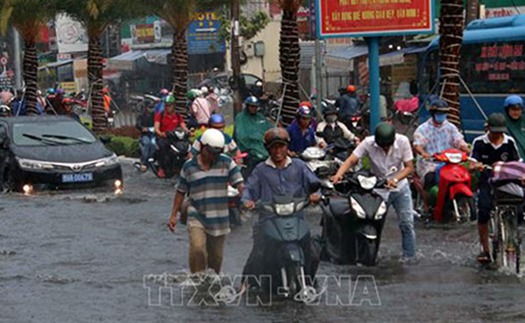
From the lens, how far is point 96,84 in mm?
38500

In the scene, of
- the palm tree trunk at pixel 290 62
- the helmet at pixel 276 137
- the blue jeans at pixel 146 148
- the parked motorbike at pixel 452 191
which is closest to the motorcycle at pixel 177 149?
the blue jeans at pixel 146 148

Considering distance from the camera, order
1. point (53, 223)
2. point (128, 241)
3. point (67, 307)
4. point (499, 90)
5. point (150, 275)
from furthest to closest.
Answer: point (499, 90) < point (53, 223) < point (128, 241) < point (150, 275) < point (67, 307)

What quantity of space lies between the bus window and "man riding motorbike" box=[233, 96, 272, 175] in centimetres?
858

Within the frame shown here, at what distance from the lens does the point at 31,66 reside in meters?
40.6

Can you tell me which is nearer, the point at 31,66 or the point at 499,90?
the point at 499,90

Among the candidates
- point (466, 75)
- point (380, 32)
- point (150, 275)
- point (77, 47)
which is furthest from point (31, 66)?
point (77, 47)

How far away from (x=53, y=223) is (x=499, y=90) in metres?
11.2

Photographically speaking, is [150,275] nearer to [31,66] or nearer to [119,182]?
[119,182]

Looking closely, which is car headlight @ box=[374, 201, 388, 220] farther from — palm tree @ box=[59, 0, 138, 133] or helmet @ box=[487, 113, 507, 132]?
palm tree @ box=[59, 0, 138, 133]

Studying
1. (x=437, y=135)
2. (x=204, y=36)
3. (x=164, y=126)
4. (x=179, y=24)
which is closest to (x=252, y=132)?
(x=437, y=135)

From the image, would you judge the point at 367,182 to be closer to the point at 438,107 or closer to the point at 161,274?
the point at 161,274

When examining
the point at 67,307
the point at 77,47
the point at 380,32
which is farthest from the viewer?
the point at 77,47

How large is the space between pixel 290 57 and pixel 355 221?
14.6m

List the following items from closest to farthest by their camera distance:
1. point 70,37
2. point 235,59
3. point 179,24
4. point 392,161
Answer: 1. point 392,161
2. point 179,24
3. point 235,59
4. point 70,37
